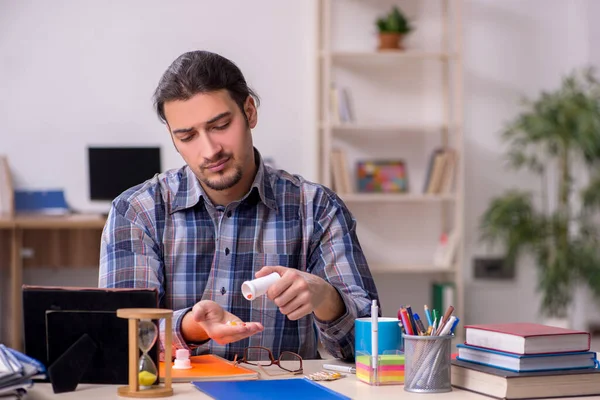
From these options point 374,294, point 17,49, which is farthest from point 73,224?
point 374,294

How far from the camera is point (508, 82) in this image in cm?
526

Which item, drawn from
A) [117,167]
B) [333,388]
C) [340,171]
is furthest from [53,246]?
[333,388]

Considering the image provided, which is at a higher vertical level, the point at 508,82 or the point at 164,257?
the point at 508,82

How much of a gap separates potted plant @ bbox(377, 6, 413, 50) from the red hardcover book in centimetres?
368

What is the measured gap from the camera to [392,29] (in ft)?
16.3

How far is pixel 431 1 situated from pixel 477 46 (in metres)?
0.39

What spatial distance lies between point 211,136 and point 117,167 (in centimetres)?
302

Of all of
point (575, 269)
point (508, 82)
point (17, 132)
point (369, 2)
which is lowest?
point (575, 269)

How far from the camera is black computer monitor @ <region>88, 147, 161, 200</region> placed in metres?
4.80

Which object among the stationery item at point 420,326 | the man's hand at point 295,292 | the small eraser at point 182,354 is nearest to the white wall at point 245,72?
the man's hand at point 295,292

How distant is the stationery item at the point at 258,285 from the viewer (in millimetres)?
1501

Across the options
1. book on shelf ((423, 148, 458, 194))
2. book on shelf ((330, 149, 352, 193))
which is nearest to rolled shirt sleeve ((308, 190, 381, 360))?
book on shelf ((330, 149, 352, 193))

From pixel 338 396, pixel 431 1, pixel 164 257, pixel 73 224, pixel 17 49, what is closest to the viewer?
pixel 338 396

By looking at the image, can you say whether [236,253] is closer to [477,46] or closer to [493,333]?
[493,333]
